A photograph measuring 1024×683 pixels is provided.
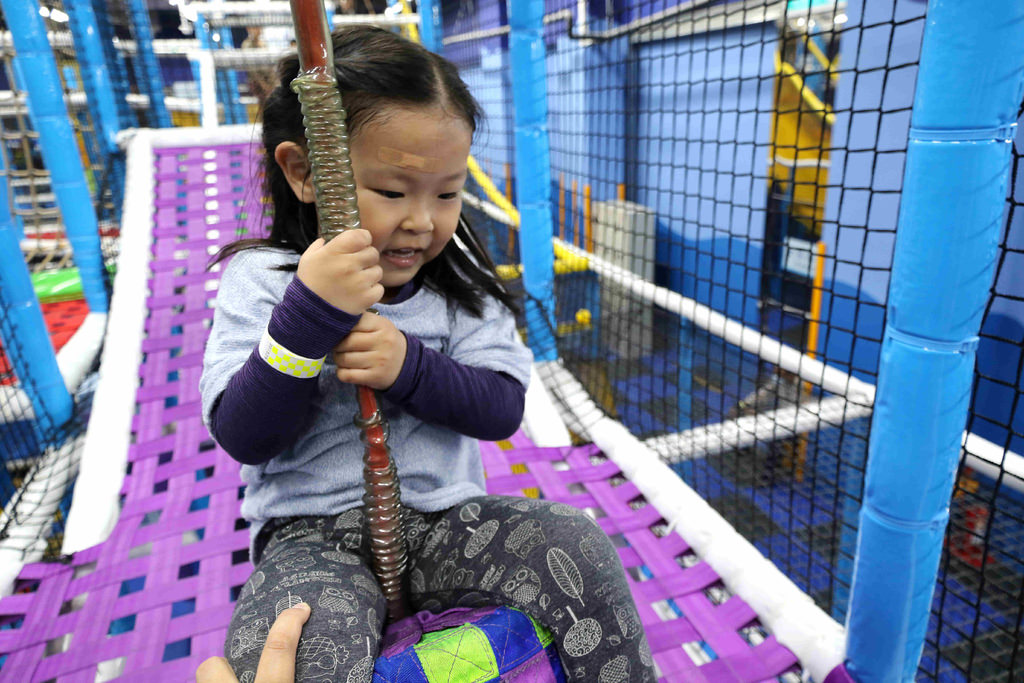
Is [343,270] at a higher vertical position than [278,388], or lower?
higher

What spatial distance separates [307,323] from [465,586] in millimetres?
328

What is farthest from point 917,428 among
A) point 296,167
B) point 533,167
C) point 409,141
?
point 533,167

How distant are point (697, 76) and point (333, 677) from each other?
10.8 ft

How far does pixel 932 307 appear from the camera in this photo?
62 centimetres

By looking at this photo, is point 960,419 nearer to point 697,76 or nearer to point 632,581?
point 632,581

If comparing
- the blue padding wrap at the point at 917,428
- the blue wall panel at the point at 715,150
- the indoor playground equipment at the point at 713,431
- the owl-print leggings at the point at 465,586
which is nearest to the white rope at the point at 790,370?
the indoor playground equipment at the point at 713,431

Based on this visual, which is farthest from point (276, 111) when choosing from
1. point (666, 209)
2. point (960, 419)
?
point (666, 209)

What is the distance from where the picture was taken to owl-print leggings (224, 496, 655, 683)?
57 centimetres

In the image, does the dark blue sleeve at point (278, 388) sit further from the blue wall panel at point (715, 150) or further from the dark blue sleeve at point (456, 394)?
the blue wall panel at point (715, 150)

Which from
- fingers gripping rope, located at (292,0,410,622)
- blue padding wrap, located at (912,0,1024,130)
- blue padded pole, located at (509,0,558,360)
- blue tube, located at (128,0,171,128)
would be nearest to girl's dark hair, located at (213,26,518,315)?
fingers gripping rope, located at (292,0,410,622)

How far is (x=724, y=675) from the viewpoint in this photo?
2.70ft

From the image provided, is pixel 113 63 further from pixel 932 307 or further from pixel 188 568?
pixel 932 307

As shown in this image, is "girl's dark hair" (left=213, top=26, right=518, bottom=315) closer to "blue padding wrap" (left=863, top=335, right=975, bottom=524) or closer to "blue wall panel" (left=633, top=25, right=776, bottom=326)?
"blue padding wrap" (left=863, top=335, right=975, bottom=524)

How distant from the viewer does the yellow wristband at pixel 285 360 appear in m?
0.55
